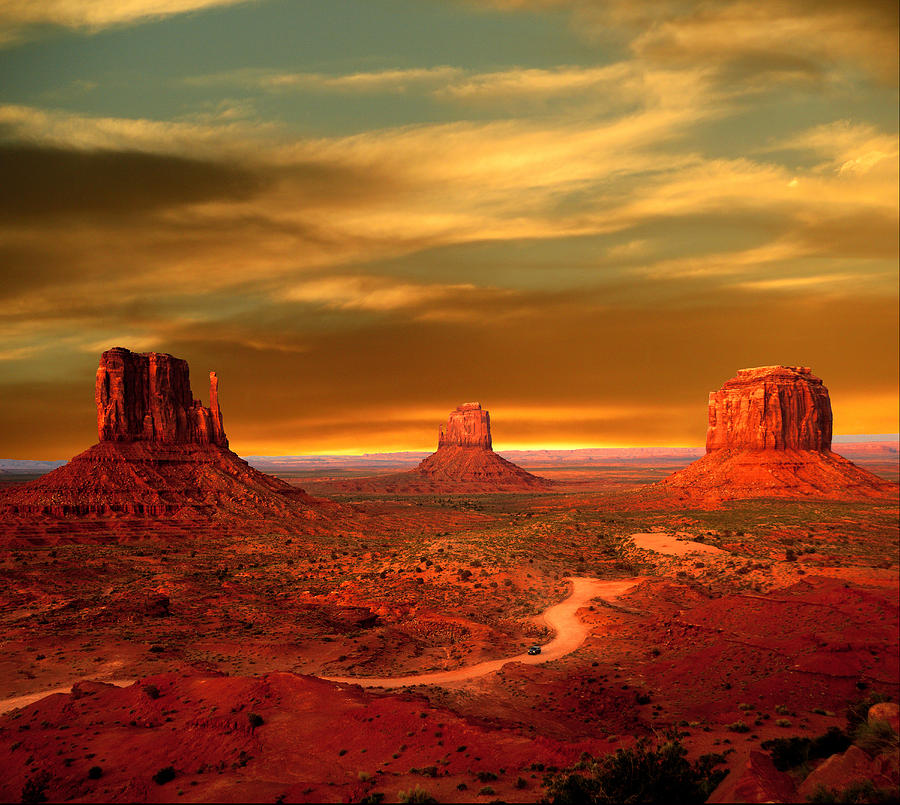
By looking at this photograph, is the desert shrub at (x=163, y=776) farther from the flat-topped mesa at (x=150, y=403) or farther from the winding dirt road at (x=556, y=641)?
the flat-topped mesa at (x=150, y=403)

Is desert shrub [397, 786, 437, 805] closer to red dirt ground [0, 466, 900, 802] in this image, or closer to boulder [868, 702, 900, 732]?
red dirt ground [0, 466, 900, 802]

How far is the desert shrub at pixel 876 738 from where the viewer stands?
677 inches

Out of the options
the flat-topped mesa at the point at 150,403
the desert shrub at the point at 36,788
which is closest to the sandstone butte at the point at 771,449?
the flat-topped mesa at the point at 150,403

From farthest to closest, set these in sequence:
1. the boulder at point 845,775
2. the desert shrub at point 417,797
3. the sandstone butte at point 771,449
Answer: the sandstone butte at point 771,449, the desert shrub at point 417,797, the boulder at point 845,775

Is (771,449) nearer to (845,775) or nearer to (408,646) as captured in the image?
(408,646)

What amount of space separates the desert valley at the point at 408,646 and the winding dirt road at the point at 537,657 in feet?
0.78

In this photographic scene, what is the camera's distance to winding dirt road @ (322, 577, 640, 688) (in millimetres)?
31859

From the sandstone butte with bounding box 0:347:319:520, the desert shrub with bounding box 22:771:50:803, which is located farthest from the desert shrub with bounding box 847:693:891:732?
the sandstone butte with bounding box 0:347:319:520

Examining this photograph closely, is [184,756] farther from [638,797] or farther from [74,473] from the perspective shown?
[74,473]

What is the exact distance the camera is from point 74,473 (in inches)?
3433

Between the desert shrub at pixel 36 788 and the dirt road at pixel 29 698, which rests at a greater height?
the desert shrub at pixel 36 788

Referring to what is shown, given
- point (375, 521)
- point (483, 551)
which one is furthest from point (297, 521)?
point (483, 551)

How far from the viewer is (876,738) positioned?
18016 millimetres

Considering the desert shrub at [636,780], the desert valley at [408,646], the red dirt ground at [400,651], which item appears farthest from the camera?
the red dirt ground at [400,651]
